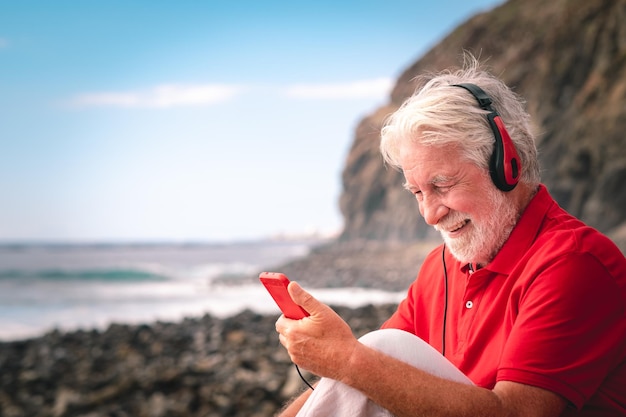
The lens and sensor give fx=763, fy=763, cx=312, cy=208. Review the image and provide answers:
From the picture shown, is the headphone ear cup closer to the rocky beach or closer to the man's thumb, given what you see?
the man's thumb

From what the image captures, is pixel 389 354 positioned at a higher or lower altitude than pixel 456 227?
lower

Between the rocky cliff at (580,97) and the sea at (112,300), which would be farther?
the rocky cliff at (580,97)

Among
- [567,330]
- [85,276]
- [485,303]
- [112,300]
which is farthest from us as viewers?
[85,276]

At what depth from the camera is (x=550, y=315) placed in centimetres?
182

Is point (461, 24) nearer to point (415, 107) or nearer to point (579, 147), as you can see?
point (579, 147)

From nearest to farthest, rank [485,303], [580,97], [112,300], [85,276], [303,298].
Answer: [303,298], [485,303], [112,300], [580,97], [85,276]

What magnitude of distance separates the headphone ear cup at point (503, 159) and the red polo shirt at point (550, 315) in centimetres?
13

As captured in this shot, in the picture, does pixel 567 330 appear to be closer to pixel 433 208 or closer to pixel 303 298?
pixel 433 208

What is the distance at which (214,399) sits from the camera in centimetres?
692

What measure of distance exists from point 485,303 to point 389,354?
1.18ft

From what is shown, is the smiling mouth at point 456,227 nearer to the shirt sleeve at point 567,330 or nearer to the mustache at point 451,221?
the mustache at point 451,221

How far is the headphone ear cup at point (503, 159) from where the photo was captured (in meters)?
2.02

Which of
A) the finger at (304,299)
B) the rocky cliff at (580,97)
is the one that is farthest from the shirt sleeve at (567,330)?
the rocky cliff at (580,97)

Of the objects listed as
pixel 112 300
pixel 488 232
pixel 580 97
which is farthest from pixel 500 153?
pixel 580 97
